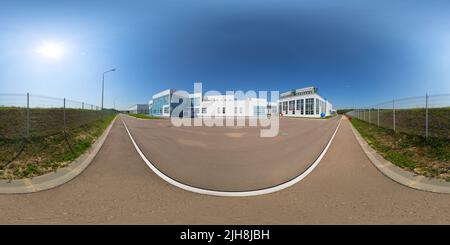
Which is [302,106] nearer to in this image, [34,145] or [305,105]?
[305,105]

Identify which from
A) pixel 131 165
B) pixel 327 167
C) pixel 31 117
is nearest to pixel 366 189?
pixel 327 167

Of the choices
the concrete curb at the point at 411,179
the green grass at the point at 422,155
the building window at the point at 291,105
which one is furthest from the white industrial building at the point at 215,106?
the concrete curb at the point at 411,179

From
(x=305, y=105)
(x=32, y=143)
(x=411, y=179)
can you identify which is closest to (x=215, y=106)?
(x=305, y=105)

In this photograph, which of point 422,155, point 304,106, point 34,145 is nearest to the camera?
point 422,155

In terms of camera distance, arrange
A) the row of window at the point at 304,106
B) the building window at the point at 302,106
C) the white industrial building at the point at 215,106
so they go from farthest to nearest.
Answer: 1. the building window at the point at 302,106
2. the row of window at the point at 304,106
3. the white industrial building at the point at 215,106

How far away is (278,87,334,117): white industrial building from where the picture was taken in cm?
6069

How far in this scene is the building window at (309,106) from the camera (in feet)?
199

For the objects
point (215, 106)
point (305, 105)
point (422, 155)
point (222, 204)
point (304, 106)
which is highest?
point (305, 105)

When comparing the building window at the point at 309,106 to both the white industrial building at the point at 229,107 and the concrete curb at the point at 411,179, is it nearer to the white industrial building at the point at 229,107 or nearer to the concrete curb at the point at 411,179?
the white industrial building at the point at 229,107

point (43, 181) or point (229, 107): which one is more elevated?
point (229, 107)

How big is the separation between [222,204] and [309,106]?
6311 centimetres

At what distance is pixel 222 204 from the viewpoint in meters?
3.74
